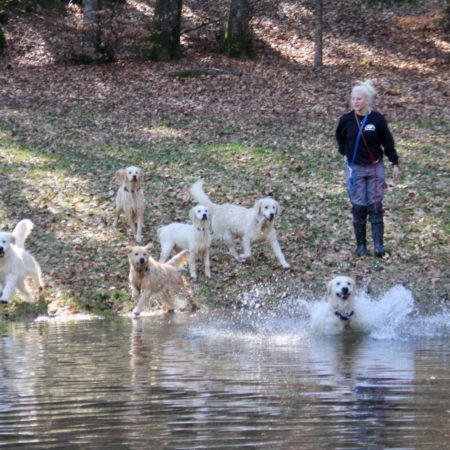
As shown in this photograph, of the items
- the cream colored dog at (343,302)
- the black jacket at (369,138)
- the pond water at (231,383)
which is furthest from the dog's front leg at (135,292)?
the black jacket at (369,138)

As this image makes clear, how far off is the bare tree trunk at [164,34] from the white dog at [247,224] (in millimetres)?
13779

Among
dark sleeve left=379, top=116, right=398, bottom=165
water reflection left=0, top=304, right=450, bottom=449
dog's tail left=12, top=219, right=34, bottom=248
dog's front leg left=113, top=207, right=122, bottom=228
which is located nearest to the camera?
water reflection left=0, top=304, right=450, bottom=449

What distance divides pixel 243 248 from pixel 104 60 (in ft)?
46.8

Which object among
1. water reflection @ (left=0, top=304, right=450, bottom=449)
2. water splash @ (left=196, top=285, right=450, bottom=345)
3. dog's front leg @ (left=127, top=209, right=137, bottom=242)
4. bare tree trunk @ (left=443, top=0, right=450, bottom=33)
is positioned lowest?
water reflection @ (left=0, top=304, right=450, bottom=449)

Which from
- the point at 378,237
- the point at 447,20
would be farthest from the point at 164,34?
the point at 378,237

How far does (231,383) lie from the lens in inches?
271

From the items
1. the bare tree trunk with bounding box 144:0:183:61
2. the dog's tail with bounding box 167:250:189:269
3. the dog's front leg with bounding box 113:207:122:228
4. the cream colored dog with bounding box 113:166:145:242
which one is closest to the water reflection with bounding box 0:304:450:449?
the dog's tail with bounding box 167:250:189:269

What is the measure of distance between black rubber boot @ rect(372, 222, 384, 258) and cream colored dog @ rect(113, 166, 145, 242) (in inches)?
134

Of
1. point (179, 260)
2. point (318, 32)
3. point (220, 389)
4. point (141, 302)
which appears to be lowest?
point (220, 389)

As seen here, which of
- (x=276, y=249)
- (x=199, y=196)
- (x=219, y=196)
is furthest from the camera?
(x=219, y=196)

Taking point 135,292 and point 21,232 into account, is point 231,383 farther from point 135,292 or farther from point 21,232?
point 21,232

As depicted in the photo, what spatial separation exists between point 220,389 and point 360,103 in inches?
227

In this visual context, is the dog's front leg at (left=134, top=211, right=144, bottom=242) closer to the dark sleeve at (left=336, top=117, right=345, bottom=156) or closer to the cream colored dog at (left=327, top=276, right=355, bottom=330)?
the dark sleeve at (left=336, top=117, right=345, bottom=156)

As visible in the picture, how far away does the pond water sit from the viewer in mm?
5371
